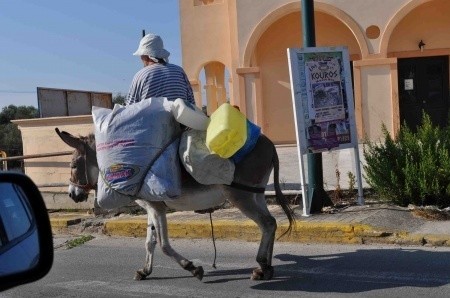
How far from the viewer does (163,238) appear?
6.43 m

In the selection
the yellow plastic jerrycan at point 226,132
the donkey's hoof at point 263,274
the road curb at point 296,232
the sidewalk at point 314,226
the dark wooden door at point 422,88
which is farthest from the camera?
the dark wooden door at point 422,88

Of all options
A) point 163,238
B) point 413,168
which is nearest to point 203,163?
point 163,238

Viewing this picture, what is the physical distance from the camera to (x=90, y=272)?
7391 millimetres

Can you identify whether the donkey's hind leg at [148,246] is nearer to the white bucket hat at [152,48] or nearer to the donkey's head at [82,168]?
the donkey's head at [82,168]

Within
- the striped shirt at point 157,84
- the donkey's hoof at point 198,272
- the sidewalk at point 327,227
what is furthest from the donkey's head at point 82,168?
the sidewalk at point 327,227

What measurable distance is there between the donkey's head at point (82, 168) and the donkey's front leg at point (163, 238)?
707 mm

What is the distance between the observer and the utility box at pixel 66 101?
14.7 meters

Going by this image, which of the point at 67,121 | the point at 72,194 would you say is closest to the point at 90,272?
the point at 72,194

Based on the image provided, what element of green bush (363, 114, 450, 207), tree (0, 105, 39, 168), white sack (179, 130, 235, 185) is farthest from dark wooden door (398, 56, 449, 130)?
white sack (179, 130, 235, 185)

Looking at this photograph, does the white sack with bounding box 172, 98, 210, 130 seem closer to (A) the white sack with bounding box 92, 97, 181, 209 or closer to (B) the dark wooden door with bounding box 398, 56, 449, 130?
(A) the white sack with bounding box 92, 97, 181, 209

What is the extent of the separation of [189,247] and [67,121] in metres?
5.77

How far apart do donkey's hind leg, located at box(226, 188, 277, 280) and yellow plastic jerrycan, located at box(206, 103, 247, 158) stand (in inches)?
20.8

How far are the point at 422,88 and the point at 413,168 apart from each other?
892 centimetres

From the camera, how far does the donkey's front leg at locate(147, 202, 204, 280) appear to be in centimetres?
643
